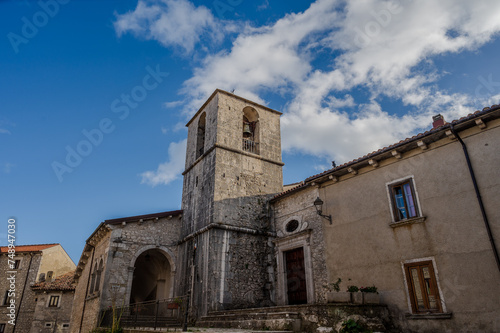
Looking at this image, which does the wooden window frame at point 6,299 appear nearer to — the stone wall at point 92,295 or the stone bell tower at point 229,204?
the stone wall at point 92,295

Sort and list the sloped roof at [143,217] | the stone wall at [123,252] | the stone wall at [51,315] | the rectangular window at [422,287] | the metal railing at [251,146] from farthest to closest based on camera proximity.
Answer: the stone wall at [51,315] → the metal railing at [251,146] → the sloped roof at [143,217] → the stone wall at [123,252] → the rectangular window at [422,287]

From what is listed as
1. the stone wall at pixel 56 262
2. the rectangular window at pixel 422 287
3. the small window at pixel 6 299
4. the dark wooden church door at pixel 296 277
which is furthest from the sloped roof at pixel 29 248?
the rectangular window at pixel 422 287

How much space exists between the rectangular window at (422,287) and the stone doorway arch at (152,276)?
1031cm

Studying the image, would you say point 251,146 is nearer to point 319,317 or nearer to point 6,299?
point 319,317

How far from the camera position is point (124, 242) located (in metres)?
14.9

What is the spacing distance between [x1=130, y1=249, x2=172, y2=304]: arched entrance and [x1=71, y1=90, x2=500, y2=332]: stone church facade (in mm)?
98

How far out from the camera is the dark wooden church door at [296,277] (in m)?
12.8

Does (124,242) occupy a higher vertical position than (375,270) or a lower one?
higher

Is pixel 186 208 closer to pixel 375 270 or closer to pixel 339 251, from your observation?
pixel 339 251

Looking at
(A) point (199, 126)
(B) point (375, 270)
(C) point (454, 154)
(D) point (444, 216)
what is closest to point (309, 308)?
(B) point (375, 270)

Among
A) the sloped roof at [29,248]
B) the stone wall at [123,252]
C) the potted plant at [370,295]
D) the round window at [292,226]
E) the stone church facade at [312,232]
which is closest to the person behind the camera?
the stone church facade at [312,232]

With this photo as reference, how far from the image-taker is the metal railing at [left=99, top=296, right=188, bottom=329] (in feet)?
30.3

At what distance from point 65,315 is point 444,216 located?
27569 mm

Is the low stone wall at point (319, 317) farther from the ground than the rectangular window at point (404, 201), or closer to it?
closer to it
